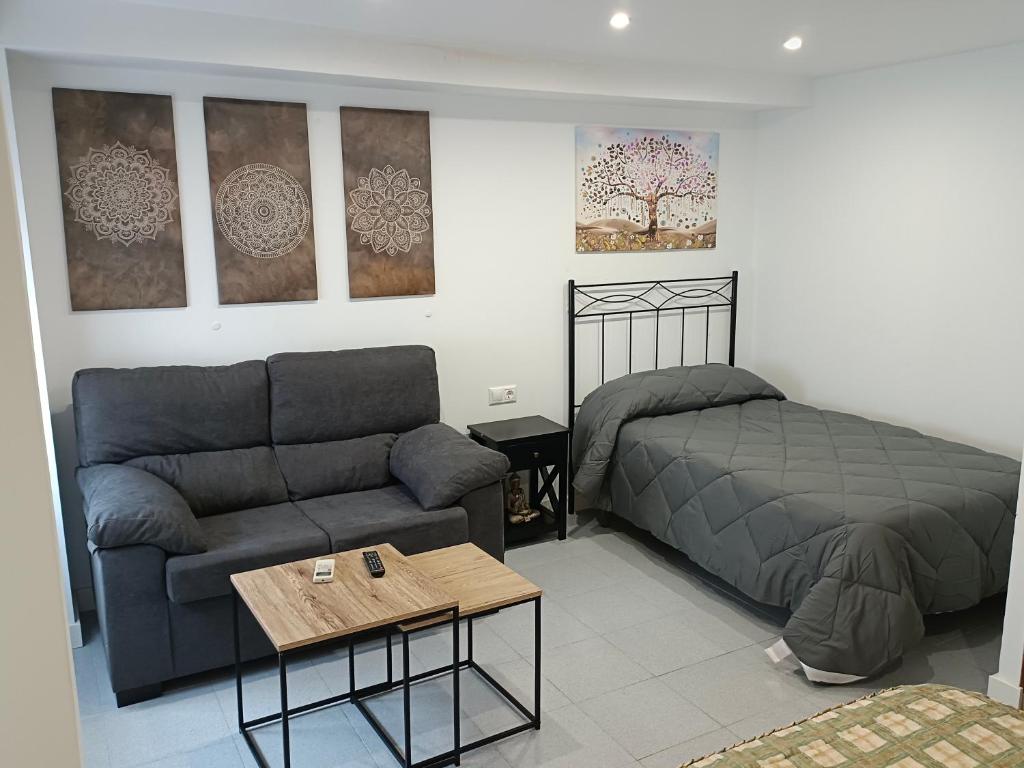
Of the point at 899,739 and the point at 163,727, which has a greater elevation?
the point at 899,739

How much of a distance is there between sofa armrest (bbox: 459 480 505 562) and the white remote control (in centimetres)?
88

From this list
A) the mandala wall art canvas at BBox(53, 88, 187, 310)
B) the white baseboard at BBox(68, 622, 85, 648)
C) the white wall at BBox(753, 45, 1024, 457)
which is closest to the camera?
the white baseboard at BBox(68, 622, 85, 648)

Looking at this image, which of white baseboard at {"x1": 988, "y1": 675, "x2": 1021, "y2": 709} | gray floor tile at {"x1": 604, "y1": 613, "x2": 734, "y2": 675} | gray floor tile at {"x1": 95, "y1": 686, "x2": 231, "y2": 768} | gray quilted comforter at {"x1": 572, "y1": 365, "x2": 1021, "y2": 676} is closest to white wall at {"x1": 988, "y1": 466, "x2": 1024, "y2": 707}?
white baseboard at {"x1": 988, "y1": 675, "x2": 1021, "y2": 709}

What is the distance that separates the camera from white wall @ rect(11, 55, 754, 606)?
135 inches

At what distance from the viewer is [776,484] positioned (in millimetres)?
3305

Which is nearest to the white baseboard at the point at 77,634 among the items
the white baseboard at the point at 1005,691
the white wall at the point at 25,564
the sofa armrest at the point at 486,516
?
the sofa armrest at the point at 486,516

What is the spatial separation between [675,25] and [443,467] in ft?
6.75

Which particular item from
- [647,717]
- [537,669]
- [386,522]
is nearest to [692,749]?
[647,717]

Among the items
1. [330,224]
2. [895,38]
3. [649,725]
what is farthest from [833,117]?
[649,725]

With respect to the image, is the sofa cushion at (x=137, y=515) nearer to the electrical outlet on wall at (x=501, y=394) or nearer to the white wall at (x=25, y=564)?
the electrical outlet on wall at (x=501, y=394)

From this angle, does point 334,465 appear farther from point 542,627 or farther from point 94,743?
point 94,743

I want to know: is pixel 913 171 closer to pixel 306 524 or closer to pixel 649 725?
pixel 649 725

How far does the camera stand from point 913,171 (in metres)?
4.21

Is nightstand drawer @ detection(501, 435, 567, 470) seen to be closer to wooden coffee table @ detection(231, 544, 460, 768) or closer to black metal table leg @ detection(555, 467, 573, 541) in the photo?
black metal table leg @ detection(555, 467, 573, 541)
